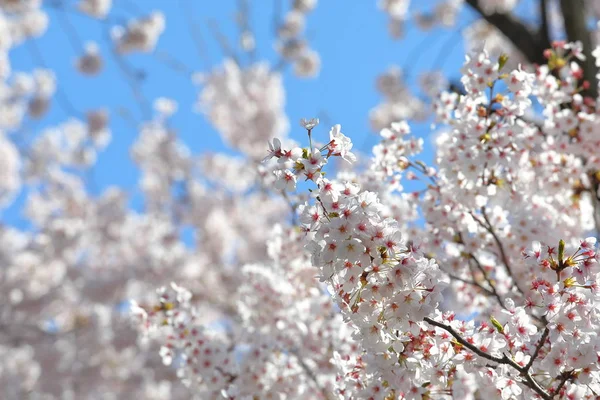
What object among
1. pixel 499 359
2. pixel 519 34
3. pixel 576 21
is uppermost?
pixel 519 34

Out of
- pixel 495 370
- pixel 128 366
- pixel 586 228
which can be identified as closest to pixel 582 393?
pixel 495 370

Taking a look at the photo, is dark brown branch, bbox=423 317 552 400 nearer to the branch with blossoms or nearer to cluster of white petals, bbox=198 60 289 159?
the branch with blossoms

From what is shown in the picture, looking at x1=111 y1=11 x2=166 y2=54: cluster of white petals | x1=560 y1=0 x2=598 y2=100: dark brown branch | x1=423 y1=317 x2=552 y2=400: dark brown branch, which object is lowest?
x1=423 y1=317 x2=552 y2=400: dark brown branch

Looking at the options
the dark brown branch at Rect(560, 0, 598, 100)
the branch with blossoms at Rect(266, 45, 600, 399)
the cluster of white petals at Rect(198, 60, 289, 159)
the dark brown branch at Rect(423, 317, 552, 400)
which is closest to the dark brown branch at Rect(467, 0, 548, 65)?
the dark brown branch at Rect(560, 0, 598, 100)

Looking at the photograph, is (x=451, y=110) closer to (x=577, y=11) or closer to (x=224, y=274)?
(x=577, y=11)

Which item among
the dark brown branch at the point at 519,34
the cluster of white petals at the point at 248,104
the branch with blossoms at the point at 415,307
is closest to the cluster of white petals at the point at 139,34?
the cluster of white petals at the point at 248,104

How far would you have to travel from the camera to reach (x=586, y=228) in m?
3.83

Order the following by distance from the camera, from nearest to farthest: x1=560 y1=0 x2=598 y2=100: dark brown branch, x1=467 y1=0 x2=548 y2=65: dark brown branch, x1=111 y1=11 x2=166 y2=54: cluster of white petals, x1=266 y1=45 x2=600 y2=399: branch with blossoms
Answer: x1=266 y1=45 x2=600 y2=399: branch with blossoms, x1=560 y1=0 x2=598 y2=100: dark brown branch, x1=467 y1=0 x2=548 y2=65: dark brown branch, x1=111 y1=11 x2=166 y2=54: cluster of white petals

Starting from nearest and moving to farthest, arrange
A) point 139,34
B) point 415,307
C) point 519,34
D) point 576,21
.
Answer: point 415,307
point 576,21
point 519,34
point 139,34

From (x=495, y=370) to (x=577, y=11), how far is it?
427 cm

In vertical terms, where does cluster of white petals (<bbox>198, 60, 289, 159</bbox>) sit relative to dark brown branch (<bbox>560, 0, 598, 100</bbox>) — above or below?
above

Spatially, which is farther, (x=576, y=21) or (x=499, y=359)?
(x=576, y=21)

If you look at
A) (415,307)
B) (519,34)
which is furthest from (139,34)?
(415,307)

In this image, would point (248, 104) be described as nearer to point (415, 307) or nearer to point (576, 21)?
point (576, 21)
